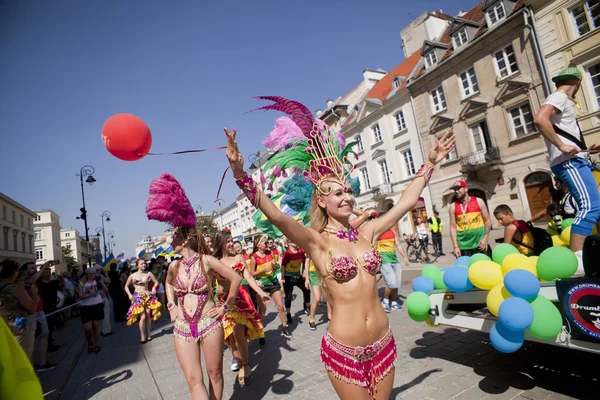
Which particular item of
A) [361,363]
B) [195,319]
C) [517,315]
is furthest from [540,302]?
[195,319]

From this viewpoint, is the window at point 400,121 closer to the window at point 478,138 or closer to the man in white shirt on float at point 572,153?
the window at point 478,138

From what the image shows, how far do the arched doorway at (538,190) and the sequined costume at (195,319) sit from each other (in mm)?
19269

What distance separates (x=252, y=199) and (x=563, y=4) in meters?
20.6

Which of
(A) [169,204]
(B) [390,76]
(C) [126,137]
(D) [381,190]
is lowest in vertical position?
(A) [169,204]

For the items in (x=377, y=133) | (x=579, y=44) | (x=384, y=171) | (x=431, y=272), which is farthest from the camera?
(x=377, y=133)

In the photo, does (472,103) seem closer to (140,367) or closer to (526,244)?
(526,244)

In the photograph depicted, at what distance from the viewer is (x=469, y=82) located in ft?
68.1

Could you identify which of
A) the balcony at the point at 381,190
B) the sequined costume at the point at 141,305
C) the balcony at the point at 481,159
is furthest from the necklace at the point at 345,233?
the balcony at the point at 381,190

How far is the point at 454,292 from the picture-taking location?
157 inches

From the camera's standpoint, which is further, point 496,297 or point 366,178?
point 366,178

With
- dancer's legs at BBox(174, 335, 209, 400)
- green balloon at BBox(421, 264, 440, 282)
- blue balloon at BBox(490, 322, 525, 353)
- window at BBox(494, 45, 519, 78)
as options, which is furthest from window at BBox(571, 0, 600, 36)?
dancer's legs at BBox(174, 335, 209, 400)

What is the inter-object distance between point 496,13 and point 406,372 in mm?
21799

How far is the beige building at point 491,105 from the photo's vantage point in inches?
694

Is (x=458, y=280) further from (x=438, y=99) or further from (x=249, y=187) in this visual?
(x=438, y=99)
